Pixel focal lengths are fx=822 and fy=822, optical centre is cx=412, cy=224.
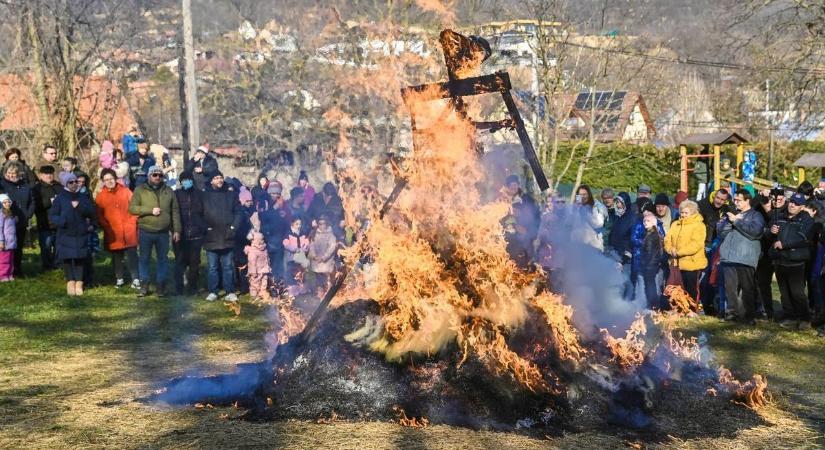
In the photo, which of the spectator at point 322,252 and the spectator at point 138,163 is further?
the spectator at point 138,163

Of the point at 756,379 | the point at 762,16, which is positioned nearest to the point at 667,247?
the point at 756,379

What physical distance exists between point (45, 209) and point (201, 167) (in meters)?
3.12

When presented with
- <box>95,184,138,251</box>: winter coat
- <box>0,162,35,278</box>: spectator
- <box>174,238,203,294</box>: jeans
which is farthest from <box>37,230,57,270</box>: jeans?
<box>174,238,203,294</box>: jeans

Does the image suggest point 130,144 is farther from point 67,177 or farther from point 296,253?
point 296,253

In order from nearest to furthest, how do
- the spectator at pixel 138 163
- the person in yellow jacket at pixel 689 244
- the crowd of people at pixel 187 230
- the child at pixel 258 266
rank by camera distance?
the person in yellow jacket at pixel 689 244 < the crowd of people at pixel 187 230 < the child at pixel 258 266 < the spectator at pixel 138 163

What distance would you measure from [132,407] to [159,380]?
111 centimetres

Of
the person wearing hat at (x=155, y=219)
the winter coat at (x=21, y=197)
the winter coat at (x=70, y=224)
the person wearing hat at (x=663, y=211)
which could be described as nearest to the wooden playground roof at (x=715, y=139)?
the person wearing hat at (x=663, y=211)

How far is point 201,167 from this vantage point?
14750 mm

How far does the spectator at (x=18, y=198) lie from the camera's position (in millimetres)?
14359

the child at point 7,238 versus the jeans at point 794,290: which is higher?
the child at point 7,238

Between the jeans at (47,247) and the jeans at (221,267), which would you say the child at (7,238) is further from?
the jeans at (221,267)

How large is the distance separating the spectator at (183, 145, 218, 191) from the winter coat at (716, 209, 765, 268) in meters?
8.42

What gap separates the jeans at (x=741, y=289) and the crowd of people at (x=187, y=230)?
239 inches

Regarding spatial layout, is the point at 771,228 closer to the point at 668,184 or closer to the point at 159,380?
the point at 159,380
